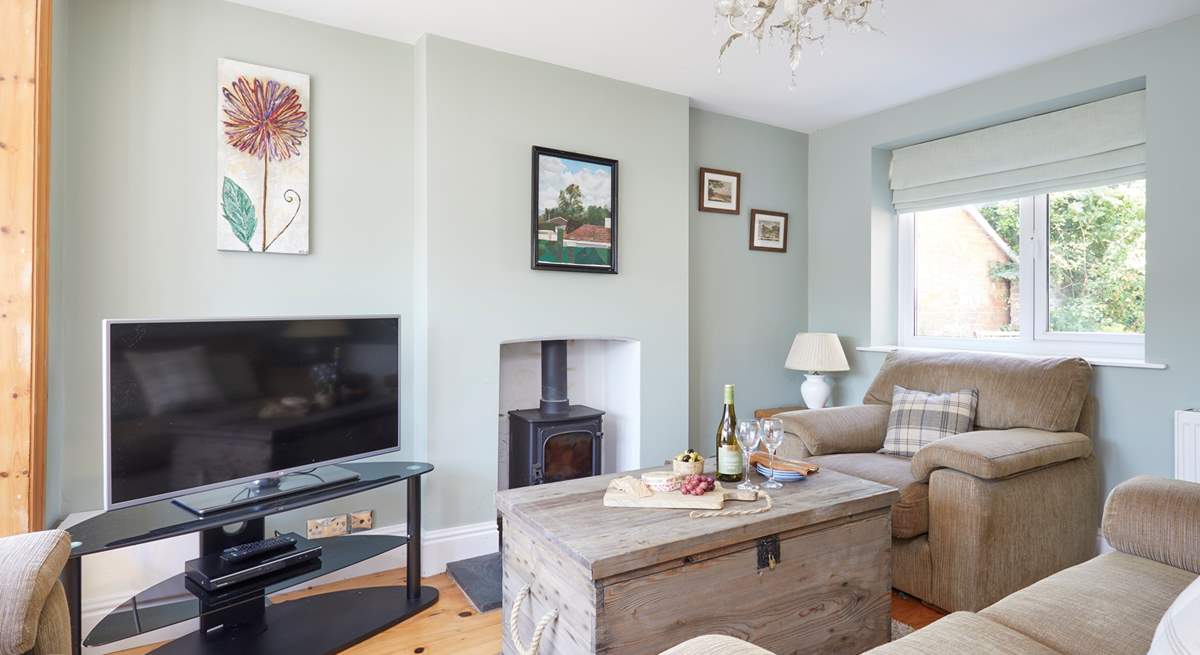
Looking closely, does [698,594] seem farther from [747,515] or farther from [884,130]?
[884,130]

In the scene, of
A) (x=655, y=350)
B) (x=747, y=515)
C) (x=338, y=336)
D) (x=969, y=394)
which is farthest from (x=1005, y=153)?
(x=338, y=336)

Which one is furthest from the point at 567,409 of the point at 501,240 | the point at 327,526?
the point at 327,526

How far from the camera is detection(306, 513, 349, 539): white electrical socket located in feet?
8.67

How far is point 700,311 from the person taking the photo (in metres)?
3.81

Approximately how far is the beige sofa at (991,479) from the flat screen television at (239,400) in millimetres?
1924

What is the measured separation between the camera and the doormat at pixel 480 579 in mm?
2438

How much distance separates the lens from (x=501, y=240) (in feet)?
9.66

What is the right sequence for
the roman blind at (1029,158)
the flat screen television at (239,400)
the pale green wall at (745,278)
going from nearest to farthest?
the flat screen television at (239,400) < the roman blind at (1029,158) < the pale green wall at (745,278)

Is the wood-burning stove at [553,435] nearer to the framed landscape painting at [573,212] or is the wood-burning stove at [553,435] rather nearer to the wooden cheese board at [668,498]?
the framed landscape painting at [573,212]

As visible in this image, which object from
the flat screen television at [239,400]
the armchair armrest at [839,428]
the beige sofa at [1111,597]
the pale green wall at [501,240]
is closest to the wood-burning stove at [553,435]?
the pale green wall at [501,240]

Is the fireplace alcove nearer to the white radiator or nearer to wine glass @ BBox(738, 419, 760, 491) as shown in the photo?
wine glass @ BBox(738, 419, 760, 491)

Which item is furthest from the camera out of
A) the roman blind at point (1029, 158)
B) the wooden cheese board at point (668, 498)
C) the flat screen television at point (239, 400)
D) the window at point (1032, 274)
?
the window at point (1032, 274)

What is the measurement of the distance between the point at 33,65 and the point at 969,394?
376cm

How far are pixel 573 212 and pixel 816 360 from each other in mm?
1732
